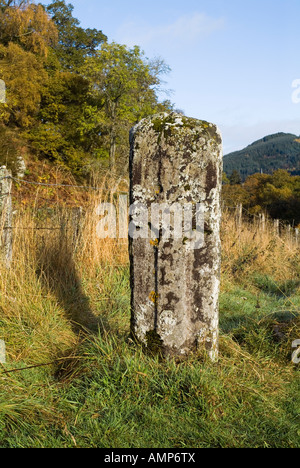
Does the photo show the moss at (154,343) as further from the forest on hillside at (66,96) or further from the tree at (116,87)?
the tree at (116,87)

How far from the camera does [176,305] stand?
9.25 feet

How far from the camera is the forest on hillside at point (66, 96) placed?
1903 centimetres

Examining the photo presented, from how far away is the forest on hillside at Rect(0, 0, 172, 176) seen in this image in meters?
19.0

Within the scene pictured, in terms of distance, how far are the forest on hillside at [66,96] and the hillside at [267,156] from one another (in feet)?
155

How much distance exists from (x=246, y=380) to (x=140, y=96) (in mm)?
24328

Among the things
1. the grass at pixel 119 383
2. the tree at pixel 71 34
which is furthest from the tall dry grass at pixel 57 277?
the tree at pixel 71 34

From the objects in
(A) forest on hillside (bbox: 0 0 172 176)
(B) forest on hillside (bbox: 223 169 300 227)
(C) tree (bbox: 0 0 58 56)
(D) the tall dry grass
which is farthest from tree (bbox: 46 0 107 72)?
(D) the tall dry grass

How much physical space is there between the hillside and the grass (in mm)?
67170

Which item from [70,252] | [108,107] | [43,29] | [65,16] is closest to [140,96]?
[108,107]

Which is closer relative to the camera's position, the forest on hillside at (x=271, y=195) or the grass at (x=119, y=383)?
the grass at (x=119, y=383)

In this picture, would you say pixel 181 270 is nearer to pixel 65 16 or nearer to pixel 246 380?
pixel 246 380

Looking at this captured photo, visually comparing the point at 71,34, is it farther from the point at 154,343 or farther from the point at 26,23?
the point at 154,343
